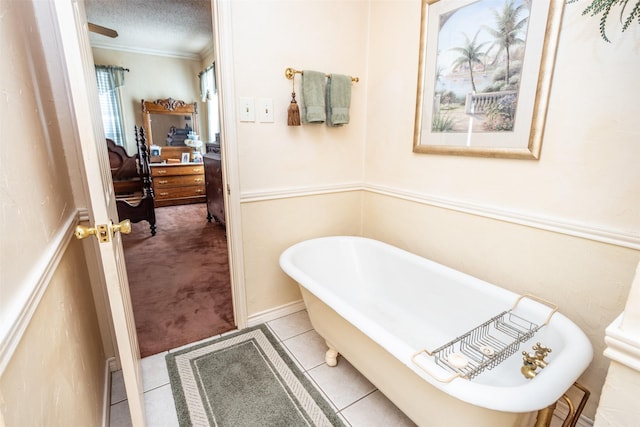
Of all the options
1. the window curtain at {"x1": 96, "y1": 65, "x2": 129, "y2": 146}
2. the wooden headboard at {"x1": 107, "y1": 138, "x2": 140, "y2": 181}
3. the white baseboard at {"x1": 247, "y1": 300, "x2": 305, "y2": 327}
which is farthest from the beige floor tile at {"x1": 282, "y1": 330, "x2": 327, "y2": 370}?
the window curtain at {"x1": 96, "y1": 65, "x2": 129, "y2": 146}

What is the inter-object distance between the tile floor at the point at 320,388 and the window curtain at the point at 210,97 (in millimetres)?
4106

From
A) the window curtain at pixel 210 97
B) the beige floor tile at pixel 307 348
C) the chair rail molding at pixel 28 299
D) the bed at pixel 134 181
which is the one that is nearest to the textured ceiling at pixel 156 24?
the window curtain at pixel 210 97

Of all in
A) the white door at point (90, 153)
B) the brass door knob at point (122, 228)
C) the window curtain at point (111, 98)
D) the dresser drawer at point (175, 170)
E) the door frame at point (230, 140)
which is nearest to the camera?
the white door at point (90, 153)

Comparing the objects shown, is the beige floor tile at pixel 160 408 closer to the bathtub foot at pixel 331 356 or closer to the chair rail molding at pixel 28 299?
the bathtub foot at pixel 331 356

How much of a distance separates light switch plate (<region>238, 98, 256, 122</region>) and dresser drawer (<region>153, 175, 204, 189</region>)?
3.87m

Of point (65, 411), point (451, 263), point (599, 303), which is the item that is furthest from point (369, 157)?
point (65, 411)

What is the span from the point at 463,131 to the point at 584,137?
52 cm

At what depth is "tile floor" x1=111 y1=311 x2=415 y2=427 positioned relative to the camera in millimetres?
1382

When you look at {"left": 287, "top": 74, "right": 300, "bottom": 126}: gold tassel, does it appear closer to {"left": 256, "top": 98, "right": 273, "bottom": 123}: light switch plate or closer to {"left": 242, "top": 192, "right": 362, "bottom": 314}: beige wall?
{"left": 256, "top": 98, "right": 273, "bottom": 123}: light switch plate

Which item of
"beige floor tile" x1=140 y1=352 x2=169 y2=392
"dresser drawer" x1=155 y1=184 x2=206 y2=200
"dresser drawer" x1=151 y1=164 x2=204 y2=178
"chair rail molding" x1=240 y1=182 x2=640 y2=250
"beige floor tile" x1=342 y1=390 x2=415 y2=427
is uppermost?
"chair rail molding" x1=240 y1=182 x2=640 y2=250

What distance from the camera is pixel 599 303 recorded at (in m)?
1.25

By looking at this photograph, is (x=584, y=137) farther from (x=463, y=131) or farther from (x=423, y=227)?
(x=423, y=227)

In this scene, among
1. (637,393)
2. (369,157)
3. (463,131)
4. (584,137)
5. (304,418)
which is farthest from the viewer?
(369,157)

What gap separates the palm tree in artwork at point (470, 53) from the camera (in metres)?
1.52
